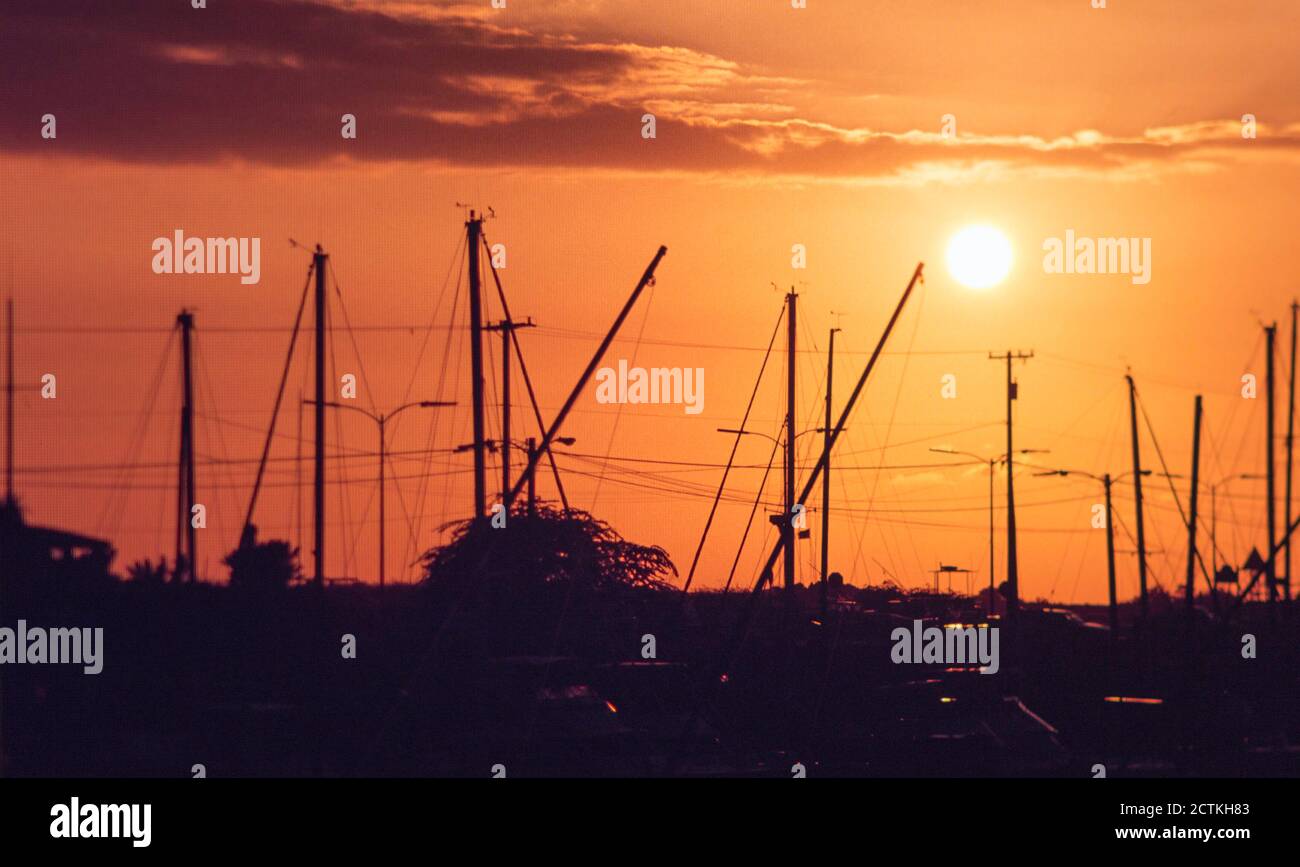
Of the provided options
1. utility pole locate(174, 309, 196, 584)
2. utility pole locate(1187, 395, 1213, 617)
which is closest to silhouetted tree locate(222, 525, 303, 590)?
utility pole locate(174, 309, 196, 584)

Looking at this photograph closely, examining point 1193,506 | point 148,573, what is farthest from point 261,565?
point 1193,506

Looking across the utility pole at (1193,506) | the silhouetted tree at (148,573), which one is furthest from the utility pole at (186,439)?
the utility pole at (1193,506)

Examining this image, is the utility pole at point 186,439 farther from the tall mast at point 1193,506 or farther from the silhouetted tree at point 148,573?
the tall mast at point 1193,506

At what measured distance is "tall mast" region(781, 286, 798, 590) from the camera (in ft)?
189

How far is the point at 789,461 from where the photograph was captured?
64500mm

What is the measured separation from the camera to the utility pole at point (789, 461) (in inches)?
2272

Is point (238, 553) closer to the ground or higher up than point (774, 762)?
higher up

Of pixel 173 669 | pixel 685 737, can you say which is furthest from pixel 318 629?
pixel 685 737

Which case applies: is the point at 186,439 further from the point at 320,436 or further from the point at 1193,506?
the point at 1193,506

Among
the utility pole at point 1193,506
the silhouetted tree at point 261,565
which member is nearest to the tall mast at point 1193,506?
the utility pole at point 1193,506
